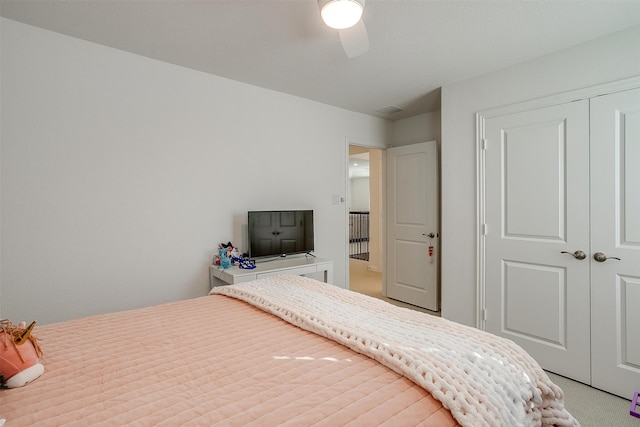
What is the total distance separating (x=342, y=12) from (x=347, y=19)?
5cm

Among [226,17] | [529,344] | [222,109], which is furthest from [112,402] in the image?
[529,344]

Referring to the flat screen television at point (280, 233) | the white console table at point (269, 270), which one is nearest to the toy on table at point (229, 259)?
the white console table at point (269, 270)

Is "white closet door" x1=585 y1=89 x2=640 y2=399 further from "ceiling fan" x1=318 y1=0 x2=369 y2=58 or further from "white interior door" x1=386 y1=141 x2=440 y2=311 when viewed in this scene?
"ceiling fan" x1=318 y1=0 x2=369 y2=58

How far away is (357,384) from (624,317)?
236 centimetres

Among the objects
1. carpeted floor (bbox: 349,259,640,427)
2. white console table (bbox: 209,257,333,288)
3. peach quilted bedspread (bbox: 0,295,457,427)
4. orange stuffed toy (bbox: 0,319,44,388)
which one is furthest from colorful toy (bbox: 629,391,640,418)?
orange stuffed toy (bbox: 0,319,44,388)

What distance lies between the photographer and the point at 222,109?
2984mm

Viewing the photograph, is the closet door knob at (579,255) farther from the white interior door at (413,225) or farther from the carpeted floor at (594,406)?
the white interior door at (413,225)

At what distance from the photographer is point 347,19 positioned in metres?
1.67

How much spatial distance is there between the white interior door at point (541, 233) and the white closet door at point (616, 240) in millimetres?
62

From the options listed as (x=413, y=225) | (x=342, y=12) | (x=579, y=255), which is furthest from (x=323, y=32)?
(x=413, y=225)

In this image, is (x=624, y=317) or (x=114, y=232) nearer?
(x=624, y=317)

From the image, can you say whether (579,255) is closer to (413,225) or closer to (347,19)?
(413,225)

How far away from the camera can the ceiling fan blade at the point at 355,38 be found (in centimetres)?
173

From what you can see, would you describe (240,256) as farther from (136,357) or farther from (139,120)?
(136,357)
